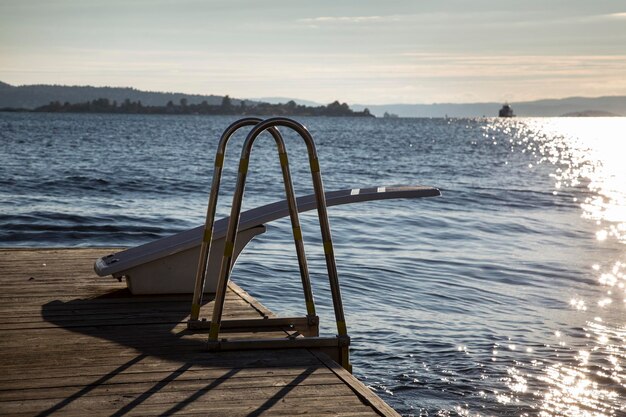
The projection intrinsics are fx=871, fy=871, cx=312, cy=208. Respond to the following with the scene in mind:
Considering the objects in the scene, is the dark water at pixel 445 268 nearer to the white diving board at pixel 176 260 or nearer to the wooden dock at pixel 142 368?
the white diving board at pixel 176 260

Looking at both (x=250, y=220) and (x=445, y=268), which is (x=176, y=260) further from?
(x=445, y=268)

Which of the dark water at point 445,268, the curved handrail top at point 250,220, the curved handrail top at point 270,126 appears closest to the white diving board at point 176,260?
the curved handrail top at point 250,220

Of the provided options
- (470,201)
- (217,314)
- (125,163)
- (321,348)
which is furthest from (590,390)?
(125,163)

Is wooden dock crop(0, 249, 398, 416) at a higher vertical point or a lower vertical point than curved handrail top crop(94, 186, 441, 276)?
lower

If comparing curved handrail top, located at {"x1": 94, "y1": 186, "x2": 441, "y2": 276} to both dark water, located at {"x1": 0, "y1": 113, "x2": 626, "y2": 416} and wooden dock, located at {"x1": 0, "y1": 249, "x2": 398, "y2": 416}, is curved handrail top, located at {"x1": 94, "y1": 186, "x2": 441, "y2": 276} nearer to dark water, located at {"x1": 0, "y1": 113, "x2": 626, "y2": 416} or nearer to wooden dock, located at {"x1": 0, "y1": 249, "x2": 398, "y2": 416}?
wooden dock, located at {"x1": 0, "y1": 249, "x2": 398, "y2": 416}

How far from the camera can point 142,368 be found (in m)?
4.82

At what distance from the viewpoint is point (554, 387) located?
24.2 ft

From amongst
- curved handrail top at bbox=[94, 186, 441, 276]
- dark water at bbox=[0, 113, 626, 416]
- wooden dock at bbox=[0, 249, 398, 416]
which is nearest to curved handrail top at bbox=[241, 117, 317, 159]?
curved handrail top at bbox=[94, 186, 441, 276]

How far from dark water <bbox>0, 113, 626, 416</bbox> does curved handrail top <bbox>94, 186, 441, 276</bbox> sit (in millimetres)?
1757

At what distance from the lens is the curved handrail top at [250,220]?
6207 millimetres

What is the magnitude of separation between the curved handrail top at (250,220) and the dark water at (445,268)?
69.2 inches

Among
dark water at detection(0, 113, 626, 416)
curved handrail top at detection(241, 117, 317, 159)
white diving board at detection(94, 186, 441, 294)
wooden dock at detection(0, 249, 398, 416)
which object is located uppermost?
curved handrail top at detection(241, 117, 317, 159)

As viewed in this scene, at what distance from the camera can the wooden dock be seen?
13.8 ft

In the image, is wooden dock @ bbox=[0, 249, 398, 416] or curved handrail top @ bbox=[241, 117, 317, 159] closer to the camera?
wooden dock @ bbox=[0, 249, 398, 416]
